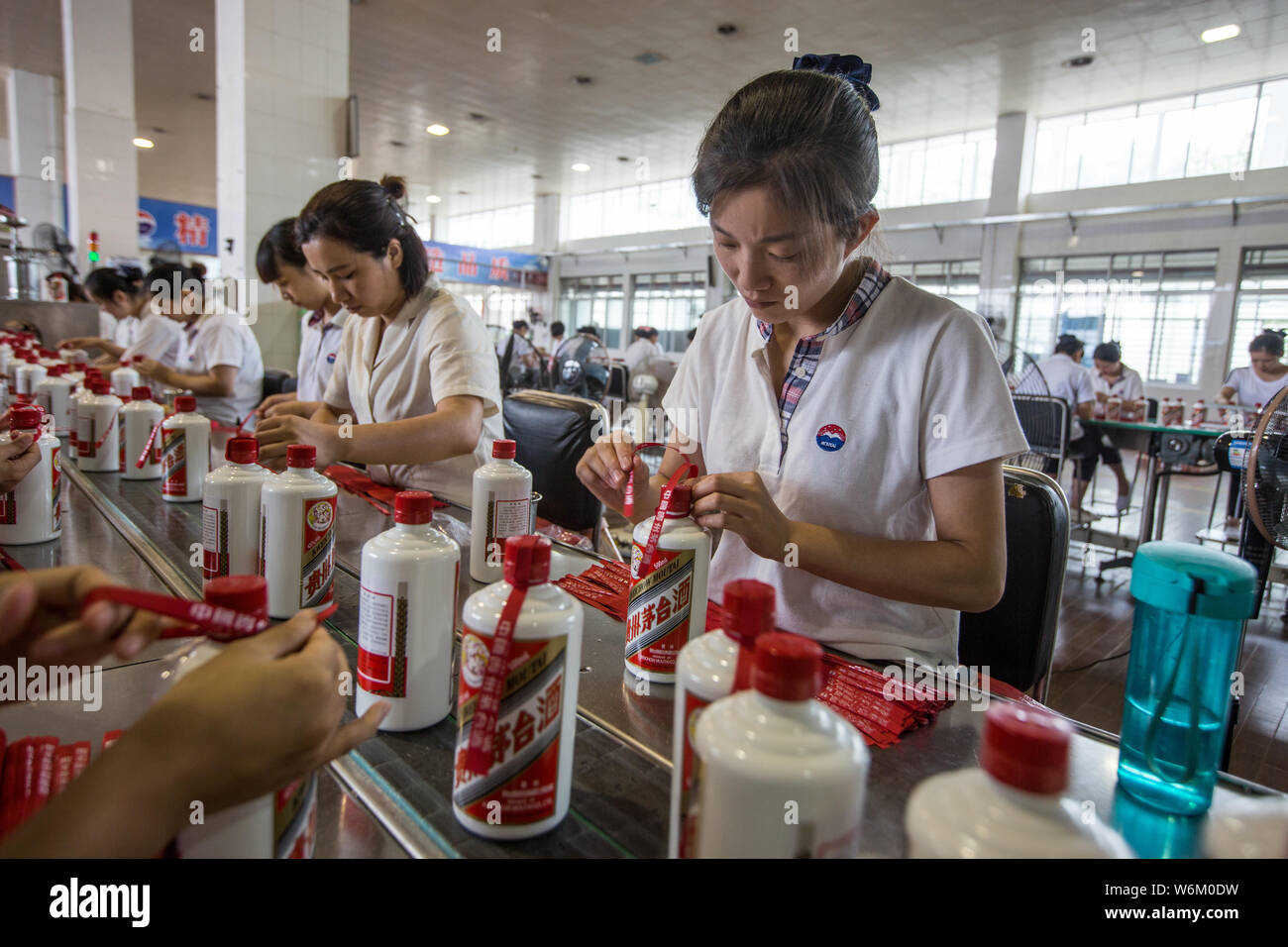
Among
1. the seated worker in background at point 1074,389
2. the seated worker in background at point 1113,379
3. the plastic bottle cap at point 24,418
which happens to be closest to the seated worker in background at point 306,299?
the plastic bottle cap at point 24,418

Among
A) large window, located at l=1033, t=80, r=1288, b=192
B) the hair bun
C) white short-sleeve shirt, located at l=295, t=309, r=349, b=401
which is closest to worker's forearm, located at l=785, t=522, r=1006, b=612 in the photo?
the hair bun

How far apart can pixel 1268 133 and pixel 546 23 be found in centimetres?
799

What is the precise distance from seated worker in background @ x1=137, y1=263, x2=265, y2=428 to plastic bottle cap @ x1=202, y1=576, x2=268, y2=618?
342 centimetres

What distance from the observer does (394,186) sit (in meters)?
2.20

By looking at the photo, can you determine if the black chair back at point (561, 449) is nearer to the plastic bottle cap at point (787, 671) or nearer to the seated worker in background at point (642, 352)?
the plastic bottle cap at point (787, 671)

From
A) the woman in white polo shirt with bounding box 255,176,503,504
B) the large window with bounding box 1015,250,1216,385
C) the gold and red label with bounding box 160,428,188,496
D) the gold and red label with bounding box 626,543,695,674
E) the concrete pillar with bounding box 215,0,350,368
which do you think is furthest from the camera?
the large window with bounding box 1015,250,1216,385

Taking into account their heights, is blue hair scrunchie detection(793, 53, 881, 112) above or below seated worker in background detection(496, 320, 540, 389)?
above

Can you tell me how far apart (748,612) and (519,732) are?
210 mm

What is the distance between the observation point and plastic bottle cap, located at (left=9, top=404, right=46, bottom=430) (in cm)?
129

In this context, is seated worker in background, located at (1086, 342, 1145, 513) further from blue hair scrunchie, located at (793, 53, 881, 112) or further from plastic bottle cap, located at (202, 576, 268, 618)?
plastic bottle cap, located at (202, 576, 268, 618)

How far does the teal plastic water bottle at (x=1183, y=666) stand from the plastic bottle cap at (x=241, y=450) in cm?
109

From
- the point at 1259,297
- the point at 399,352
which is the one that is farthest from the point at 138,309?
the point at 1259,297
